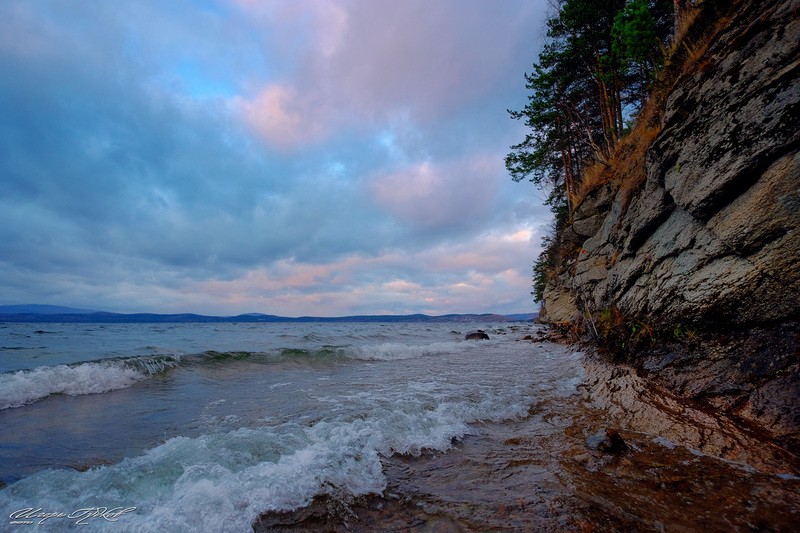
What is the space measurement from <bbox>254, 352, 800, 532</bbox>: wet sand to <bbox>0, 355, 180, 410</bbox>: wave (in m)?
8.94

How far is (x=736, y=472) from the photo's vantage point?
10.7 ft

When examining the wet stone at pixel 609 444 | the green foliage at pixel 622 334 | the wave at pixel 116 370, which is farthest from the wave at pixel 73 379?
the green foliage at pixel 622 334

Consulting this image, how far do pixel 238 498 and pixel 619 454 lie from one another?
4.13 metres

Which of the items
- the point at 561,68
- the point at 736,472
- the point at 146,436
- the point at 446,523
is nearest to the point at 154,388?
the point at 146,436

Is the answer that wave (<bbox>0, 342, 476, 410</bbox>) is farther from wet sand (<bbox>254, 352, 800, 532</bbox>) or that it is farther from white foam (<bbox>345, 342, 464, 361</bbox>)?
wet sand (<bbox>254, 352, 800, 532</bbox>)

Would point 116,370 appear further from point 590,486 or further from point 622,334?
point 622,334

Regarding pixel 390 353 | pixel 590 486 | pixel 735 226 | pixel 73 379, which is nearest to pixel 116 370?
pixel 73 379

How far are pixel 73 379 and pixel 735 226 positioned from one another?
1503 cm

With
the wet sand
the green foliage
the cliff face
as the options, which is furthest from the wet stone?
the green foliage

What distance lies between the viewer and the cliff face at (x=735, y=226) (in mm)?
3957

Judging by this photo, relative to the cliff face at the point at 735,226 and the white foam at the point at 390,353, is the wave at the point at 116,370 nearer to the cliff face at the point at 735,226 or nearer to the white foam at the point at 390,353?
the white foam at the point at 390,353

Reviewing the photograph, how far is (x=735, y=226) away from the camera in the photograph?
463 centimetres

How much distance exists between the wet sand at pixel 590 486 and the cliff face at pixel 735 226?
54 cm

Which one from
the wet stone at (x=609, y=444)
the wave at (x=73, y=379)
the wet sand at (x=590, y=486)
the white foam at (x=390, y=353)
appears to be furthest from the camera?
the white foam at (x=390, y=353)
